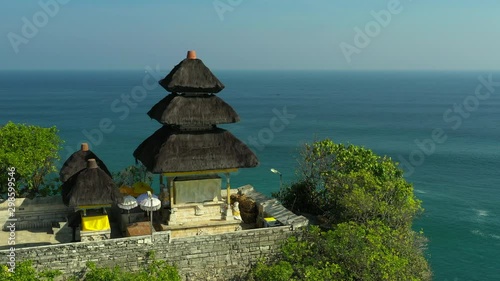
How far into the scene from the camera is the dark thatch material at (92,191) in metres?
19.0

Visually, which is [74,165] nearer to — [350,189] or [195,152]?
[195,152]

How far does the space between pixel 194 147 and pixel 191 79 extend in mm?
2955

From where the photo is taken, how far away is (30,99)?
136375 mm

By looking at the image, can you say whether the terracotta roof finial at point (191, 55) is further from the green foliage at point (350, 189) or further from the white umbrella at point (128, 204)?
the green foliage at point (350, 189)

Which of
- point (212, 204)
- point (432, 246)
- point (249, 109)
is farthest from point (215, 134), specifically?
point (249, 109)

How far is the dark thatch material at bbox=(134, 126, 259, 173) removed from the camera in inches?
803

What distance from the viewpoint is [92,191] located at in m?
19.3

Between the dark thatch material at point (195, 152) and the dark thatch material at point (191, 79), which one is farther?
the dark thatch material at point (191, 79)

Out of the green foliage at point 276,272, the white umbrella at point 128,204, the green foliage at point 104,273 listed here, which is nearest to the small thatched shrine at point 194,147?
the white umbrella at point 128,204

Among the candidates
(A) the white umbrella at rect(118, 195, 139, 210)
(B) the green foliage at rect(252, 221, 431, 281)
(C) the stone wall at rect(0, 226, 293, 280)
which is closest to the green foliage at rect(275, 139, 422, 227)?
(B) the green foliage at rect(252, 221, 431, 281)

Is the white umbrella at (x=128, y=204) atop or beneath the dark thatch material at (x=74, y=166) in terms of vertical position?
beneath

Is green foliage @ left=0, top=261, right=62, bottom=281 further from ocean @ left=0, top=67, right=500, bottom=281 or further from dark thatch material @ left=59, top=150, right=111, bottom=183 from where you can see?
ocean @ left=0, top=67, right=500, bottom=281

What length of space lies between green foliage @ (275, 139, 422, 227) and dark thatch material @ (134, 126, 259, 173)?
4917mm

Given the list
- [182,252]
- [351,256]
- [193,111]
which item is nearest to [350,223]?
[351,256]
